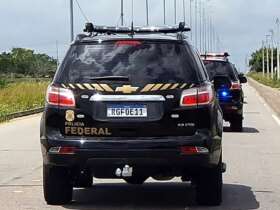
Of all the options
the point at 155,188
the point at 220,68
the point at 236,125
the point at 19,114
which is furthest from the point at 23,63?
the point at 155,188

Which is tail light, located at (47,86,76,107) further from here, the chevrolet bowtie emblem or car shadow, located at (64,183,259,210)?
car shadow, located at (64,183,259,210)

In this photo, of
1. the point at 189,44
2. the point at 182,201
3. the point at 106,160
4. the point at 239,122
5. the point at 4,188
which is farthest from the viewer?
the point at 239,122

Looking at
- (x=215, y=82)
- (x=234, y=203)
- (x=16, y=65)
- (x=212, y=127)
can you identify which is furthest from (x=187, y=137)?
(x=16, y=65)

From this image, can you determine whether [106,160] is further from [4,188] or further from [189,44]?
[4,188]

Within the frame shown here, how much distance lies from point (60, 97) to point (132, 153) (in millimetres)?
1004

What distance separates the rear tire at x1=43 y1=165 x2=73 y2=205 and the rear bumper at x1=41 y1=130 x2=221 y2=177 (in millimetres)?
535

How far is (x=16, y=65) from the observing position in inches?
4289

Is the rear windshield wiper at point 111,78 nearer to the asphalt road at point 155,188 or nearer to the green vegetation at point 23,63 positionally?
the asphalt road at point 155,188

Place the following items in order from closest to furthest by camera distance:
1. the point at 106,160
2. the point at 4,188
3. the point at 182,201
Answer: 1. the point at 106,160
2. the point at 182,201
3. the point at 4,188

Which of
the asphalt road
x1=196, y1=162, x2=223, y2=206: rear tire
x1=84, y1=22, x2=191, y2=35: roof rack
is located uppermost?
x1=84, y1=22, x2=191, y2=35: roof rack

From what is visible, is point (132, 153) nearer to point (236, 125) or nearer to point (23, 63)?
point (236, 125)

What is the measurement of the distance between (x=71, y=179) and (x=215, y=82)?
2.67 m

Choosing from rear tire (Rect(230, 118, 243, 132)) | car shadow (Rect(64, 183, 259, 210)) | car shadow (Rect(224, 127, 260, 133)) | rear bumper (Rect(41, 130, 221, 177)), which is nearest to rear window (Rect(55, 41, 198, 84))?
rear bumper (Rect(41, 130, 221, 177))

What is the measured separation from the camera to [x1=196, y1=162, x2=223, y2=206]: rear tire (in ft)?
28.9
